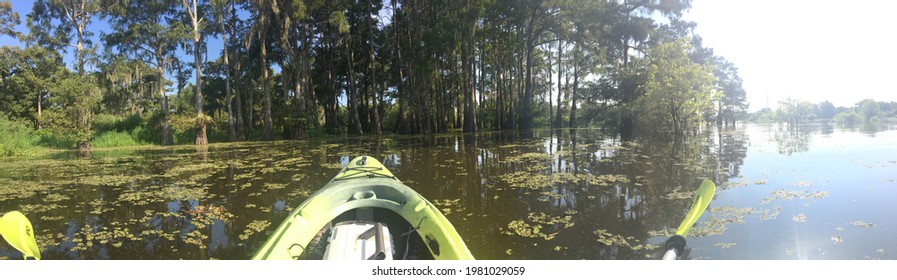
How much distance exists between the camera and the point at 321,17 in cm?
2086

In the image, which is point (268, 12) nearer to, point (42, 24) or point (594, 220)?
point (42, 24)

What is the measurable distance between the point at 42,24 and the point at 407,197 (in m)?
20.3

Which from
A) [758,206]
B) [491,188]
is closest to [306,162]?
[491,188]

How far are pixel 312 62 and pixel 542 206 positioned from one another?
24187mm

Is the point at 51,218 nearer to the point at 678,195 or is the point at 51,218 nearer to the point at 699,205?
the point at 699,205

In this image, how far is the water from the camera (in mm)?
2793

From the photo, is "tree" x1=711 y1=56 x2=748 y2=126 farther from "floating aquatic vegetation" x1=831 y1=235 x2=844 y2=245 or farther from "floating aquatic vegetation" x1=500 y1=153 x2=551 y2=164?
"floating aquatic vegetation" x1=831 y1=235 x2=844 y2=245

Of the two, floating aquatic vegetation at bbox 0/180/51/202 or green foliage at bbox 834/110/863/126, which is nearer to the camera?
floating aquatic vegetation at bbox 0/180/51/202

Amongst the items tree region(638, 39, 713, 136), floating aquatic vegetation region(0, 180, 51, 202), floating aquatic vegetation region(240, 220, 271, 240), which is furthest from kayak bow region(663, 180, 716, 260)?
tree region(638, 39, 713, 136)

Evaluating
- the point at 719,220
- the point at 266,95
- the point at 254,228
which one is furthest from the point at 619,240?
the point at 266,95

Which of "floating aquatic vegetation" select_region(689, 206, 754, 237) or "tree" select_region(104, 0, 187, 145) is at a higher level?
"tree" select_region(104, 0, 187, 145)

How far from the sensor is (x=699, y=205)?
2605 millimetres

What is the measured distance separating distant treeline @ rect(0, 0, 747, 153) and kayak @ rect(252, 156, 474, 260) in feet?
35.9

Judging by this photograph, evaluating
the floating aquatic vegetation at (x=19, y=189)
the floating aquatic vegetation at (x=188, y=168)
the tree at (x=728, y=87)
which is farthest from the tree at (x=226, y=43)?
the tree at (x=728, y=87)
